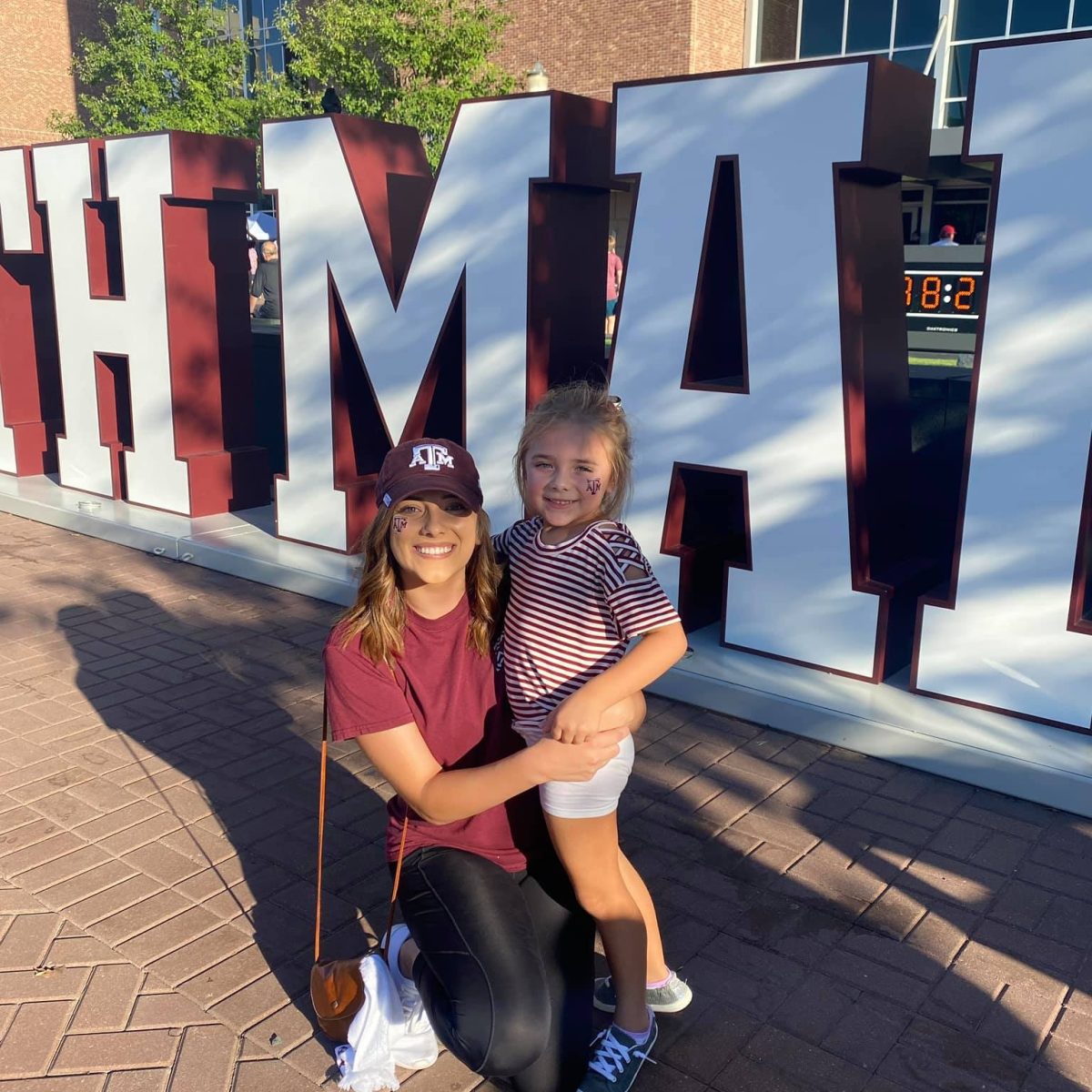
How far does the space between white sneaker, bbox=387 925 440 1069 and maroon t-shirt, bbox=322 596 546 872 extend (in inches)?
12.7

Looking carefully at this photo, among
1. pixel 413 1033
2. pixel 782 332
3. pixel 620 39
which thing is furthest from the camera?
pixel 620 39

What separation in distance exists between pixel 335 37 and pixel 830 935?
54.4 feet

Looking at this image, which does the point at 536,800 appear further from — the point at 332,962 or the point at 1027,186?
the point at 1027,186

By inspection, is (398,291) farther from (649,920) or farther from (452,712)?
(649,920)

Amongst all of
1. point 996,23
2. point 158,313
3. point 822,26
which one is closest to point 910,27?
point 996,23

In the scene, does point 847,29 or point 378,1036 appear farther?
point 847,29

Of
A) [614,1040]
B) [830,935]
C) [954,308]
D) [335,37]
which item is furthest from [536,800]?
[335,37]

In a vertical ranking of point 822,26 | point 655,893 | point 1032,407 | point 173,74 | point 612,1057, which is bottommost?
point 655,893

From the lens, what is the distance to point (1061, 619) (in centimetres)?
472

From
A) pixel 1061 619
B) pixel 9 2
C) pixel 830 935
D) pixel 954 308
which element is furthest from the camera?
pixel 9 2

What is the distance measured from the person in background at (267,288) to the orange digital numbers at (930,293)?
7870 mm

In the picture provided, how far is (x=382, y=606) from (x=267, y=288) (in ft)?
38.3

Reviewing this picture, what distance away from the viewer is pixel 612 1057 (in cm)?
285

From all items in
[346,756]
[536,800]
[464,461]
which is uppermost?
[464,461]
